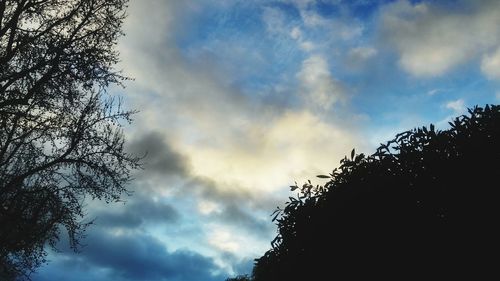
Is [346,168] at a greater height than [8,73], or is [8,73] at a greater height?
[8,73]

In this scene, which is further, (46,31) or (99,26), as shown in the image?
(99,26)

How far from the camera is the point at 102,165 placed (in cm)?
1352

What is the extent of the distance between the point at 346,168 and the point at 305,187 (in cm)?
117

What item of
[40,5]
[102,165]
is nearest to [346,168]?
[102,165]

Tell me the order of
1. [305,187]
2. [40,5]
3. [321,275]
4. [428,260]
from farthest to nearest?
[40,5], [305,187], [321,275], [428,260]

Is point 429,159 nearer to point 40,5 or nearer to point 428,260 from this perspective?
point 428,260

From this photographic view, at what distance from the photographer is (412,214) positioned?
643 centimetres

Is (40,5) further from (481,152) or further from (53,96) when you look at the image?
(481,152)

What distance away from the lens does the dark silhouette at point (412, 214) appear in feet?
19.1

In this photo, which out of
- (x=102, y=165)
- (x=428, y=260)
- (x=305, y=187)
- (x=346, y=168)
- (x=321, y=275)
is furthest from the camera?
(x=102, y=165)

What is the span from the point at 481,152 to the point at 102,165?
37.5 ft

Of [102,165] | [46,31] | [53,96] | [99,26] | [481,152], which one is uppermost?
[99,26]

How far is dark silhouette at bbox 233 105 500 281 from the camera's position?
582 centimetres

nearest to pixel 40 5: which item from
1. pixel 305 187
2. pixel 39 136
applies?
pixel 39 136
